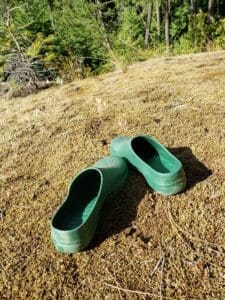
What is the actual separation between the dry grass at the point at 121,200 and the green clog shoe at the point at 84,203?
0.27 ft

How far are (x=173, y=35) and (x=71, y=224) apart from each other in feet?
49.9

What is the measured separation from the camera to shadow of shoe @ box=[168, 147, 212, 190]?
207cm

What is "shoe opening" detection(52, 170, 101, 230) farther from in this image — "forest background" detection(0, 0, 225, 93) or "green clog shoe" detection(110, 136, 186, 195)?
"forest background" detection(0, 0, 225, 93)

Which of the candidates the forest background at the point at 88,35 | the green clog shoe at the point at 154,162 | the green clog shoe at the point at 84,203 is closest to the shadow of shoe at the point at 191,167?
the green clog shoe at the point at 154,162

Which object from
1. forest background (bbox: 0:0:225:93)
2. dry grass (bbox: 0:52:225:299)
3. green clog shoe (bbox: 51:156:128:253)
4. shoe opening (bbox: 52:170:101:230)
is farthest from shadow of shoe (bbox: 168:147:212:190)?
forest background (bbox: 0:0:225:93)

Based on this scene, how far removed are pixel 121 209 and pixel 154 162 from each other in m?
0.36

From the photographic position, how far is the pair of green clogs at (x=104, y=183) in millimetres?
1643

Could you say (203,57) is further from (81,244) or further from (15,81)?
(81,244)

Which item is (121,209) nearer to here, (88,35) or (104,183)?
(104,183)

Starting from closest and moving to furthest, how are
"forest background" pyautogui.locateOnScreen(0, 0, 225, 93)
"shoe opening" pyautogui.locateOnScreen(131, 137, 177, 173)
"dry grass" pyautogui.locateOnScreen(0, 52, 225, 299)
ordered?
"dry grass" pyautogui.locateOnScreen(0, 52, 225, 299), "shoe opening" pyautogui.locateOnScreen(131, 137, 177, 173), "forest background" pyautogui.locateOnScreen(0, 0, 225, 93)

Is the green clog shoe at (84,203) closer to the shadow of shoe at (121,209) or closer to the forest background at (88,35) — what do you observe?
the shadow of shoe at (121,209)

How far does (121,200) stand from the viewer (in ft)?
6.55

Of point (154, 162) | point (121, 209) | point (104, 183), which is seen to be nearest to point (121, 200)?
point (121, 209)

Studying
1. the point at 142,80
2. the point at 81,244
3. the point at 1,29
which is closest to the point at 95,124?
the point at 142,80
